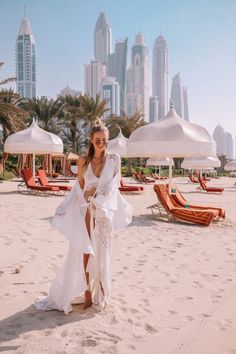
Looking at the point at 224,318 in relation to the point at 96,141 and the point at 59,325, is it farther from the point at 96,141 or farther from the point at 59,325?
the point at 96,141

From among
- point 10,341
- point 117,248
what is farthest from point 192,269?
point 10,341

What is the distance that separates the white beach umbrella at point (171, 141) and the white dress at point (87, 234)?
225 inches

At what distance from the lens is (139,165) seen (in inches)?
1961

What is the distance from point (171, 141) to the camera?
895 centimetres

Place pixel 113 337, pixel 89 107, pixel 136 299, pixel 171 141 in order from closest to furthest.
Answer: pixel 113 337, pixel 136 299, pixel 171 141, pixel 89 107

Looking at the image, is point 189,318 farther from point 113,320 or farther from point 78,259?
point 78,259

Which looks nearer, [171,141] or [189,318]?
[189,318]

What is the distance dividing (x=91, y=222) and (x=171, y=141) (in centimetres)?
593

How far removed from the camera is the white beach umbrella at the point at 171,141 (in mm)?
8945

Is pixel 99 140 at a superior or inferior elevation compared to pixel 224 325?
superior

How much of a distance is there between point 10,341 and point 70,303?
0.65 m

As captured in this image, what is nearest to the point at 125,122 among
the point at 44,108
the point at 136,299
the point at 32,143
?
the point at 44,108

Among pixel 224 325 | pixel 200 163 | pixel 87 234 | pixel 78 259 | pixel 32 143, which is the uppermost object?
pixel 32 143

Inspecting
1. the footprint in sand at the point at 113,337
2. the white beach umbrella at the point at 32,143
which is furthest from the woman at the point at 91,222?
the white beach umbrella at the point at 32,143
